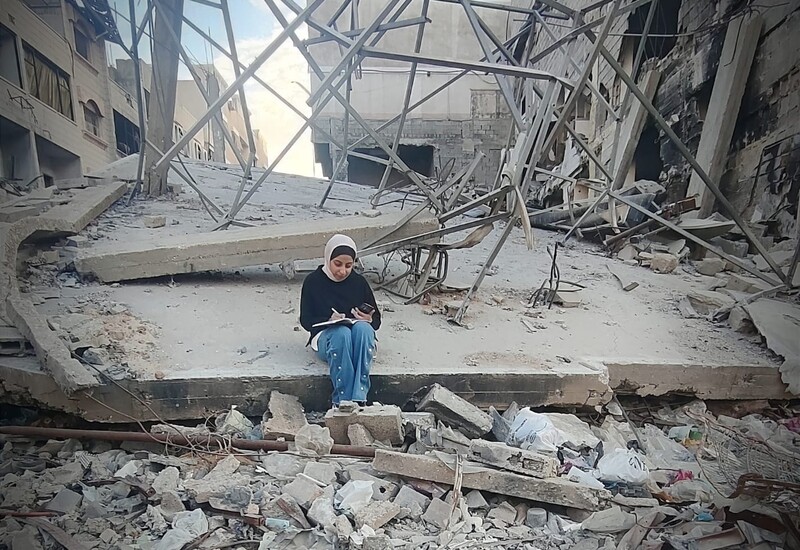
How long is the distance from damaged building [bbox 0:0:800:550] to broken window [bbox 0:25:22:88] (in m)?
0.01

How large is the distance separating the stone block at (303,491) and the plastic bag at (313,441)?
29cm

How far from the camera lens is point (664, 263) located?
572 centimetres

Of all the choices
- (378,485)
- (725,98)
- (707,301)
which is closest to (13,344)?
(378,485)

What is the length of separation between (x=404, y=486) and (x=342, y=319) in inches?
43.1

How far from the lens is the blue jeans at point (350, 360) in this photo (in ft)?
9.78

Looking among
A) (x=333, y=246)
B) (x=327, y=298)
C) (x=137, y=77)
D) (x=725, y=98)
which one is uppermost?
(x=725, y=98)

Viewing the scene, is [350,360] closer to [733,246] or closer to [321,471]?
[321,471]

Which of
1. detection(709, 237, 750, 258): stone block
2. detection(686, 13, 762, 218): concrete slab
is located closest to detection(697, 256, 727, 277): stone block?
detection(709, 237, 750, 258): stone block

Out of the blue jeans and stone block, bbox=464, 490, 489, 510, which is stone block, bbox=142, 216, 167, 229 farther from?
stone block, bbox=464, 490, 489, 510

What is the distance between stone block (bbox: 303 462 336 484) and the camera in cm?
246

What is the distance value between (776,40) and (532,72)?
159 inches

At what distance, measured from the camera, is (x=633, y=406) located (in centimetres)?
355

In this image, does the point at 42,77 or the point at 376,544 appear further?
the point at 42,77

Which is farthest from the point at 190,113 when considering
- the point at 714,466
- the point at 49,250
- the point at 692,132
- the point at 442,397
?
the point at 714,466
